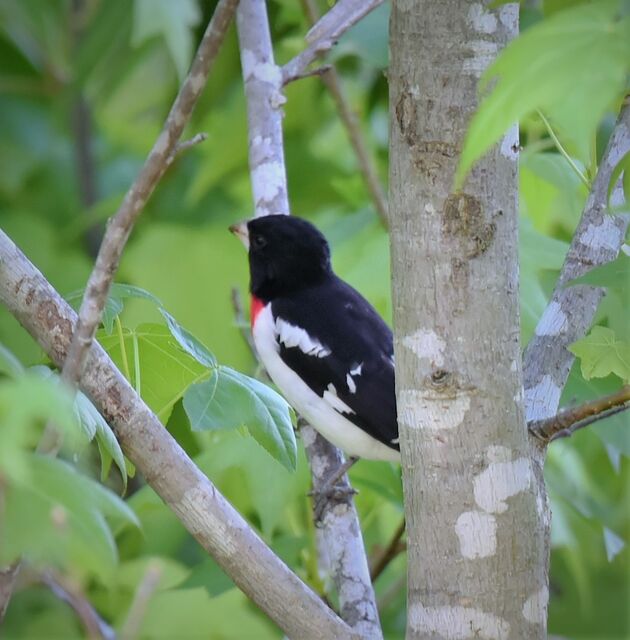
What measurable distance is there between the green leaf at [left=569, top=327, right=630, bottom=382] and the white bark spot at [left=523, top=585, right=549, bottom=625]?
0.22 metres

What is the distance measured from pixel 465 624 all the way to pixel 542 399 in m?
0.29

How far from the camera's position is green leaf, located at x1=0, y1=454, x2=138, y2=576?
30.0 inches

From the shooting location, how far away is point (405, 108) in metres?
1.02

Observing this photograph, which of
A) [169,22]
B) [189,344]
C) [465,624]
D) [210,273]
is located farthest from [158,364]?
[210,273]

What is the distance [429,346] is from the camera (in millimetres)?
1035

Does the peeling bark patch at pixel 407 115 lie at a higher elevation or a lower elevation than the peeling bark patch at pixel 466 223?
higher

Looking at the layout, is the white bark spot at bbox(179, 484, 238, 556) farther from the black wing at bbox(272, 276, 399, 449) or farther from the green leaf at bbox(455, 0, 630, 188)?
the black wing at bbox(272, 276, 399, 449)

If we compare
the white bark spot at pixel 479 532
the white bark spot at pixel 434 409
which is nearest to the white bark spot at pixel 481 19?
the white bark spot at pixel 434 409

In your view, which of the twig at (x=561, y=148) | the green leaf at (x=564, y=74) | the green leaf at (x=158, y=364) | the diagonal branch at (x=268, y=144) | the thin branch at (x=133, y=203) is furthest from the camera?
the diagonal branch at (x=268, y=144)

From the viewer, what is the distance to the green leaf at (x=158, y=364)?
4.30 ft

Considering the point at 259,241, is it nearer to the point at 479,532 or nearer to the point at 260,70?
the point at 260,70

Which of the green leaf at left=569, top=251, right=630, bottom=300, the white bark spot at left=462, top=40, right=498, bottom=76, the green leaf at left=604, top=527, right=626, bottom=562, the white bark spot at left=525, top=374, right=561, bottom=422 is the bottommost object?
the green leaf at left=604, top=527, right=626, bottom=562

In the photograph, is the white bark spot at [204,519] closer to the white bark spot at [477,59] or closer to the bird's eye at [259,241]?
the white bark spot at [477,59]

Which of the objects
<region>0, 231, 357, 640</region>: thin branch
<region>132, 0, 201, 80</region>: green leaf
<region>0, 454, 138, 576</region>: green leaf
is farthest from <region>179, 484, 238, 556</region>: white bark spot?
<region>132, 0, 201, 80</region>: green leaf
